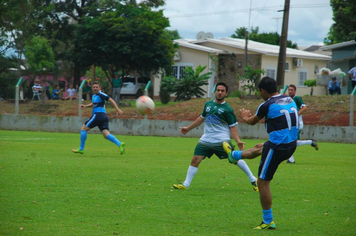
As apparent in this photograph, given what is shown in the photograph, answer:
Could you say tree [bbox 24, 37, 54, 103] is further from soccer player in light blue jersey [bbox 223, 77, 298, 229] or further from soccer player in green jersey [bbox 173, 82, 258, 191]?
soccer player in light blue jersey [bbox 223, 77, 298, 229]

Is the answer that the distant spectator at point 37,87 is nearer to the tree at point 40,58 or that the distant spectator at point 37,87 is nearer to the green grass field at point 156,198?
the tree at point 40,58

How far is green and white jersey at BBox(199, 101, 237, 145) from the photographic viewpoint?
944 cm

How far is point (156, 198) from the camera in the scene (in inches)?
328

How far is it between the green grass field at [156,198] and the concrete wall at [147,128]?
28.4 feet

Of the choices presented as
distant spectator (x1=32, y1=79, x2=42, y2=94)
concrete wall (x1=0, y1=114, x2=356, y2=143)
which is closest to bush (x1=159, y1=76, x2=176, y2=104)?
distant spectator (x1=32, y1=79, x2=42, y2=94)

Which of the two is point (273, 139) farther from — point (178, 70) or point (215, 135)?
point (178, 70)

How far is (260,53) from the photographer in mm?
47531

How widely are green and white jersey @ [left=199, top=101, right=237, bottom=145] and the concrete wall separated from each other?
1416 centimetres

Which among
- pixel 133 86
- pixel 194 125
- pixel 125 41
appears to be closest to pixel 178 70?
pixel 133 86

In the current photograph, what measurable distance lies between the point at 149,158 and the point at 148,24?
21.3m

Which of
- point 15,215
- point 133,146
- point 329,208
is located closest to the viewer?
Result: point 15,215

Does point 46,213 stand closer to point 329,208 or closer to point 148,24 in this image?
point 329,208

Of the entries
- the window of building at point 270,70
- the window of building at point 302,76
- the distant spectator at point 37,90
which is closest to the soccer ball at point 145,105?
the distant spectator at point 37,90

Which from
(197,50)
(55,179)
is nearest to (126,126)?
(55,179)
